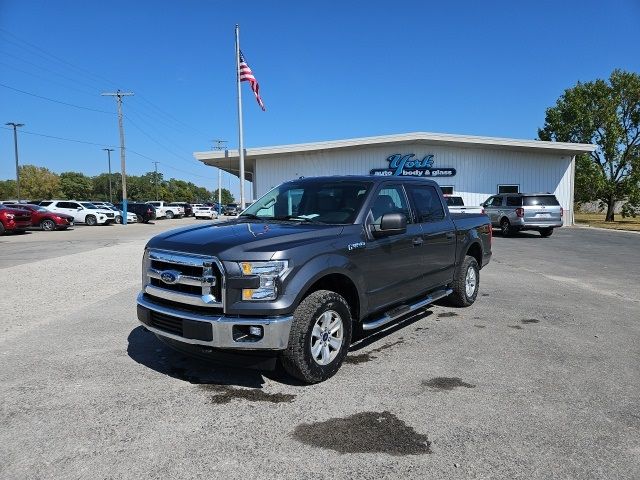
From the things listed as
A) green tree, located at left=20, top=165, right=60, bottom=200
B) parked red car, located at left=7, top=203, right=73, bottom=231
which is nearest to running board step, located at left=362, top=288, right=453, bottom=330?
parked red car, located at left=7, top=203, right=73, bottom=231

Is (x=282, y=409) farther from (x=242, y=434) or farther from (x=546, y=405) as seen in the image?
(x=546, y=405)

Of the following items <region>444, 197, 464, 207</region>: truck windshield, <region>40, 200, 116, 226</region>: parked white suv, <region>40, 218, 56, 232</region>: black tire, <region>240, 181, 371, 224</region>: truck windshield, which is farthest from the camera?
<region>40, 200, 116, 226</region>: parked white suv

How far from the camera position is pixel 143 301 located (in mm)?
4254

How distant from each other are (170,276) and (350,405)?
1.81m

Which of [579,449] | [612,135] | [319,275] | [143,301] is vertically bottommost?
[579,449]

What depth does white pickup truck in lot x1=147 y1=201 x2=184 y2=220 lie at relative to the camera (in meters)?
50.0

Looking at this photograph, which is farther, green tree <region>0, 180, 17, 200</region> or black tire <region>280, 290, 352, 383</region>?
green tree <region>0, 180, 17, 200</region>

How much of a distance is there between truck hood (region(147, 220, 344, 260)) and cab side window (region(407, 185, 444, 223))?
1.67 meters

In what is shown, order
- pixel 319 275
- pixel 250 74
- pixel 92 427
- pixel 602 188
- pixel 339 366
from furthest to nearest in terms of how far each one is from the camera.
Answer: pixel 602 188 → pixel 250 74 → pixel 339 366 → pixel 319 275 → pixel 92 427

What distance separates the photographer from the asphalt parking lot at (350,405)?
285cm

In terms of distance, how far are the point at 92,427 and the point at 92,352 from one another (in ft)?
5.91

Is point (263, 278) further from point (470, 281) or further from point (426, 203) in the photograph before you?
point (470, 281)

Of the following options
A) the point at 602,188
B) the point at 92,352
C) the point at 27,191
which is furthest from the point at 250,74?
the point at 27,191

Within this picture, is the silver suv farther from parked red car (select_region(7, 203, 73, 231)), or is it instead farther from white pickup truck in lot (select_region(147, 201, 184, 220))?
white pickup truck in lot (select_region(147, 201, 184, 220))
